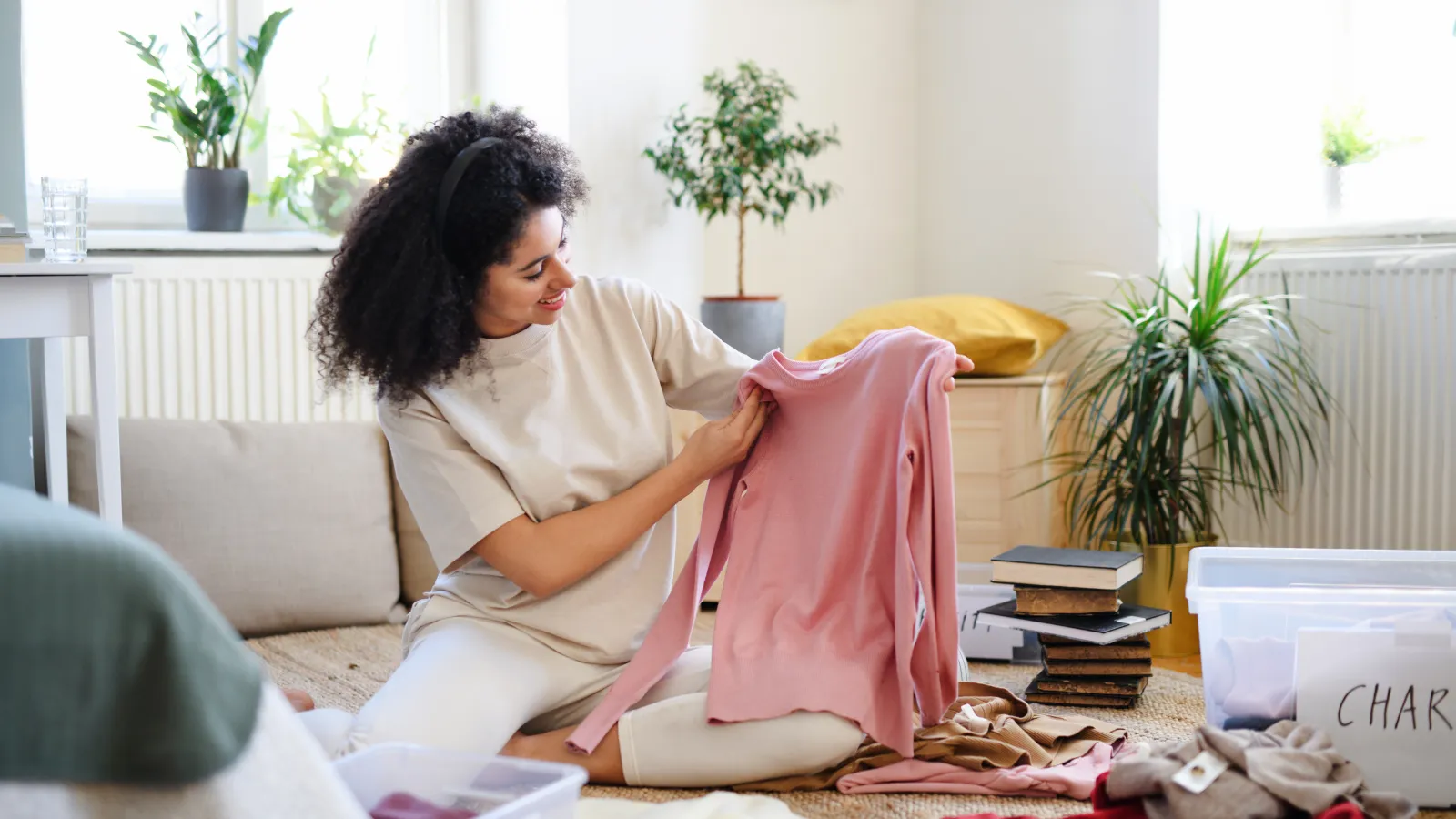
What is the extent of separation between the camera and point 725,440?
1.79m

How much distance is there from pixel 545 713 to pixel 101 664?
0.98 m

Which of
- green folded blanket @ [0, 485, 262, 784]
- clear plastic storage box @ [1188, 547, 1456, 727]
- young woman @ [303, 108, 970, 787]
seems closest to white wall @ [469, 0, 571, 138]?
young woman @ [303, 108, 970, 787]

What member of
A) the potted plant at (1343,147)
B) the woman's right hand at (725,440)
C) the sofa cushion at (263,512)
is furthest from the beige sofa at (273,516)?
the potted plant at (1343,147)

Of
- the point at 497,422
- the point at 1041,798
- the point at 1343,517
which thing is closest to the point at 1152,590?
the point at 1343,517

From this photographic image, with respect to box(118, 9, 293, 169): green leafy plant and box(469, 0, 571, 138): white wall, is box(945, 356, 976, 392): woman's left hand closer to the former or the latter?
box(469, 0, 571, 138): white wall

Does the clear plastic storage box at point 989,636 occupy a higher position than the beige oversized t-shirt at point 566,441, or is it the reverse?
the beige oversized t-shirt at point 566,441

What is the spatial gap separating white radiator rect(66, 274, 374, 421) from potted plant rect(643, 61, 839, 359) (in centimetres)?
89

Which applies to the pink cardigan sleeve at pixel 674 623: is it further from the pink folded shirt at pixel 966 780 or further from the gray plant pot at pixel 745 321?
the gray plant pot at pixel 745 321

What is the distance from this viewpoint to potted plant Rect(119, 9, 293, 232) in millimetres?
3088

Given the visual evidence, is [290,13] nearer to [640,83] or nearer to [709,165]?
[640,83]

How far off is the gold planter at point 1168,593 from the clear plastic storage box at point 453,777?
5.35 feet

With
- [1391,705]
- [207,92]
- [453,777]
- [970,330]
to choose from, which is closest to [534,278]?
[453,777]

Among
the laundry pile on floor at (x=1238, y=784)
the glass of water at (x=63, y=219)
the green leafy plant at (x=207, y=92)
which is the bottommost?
the laundry pile on floor at (x=1238, y=784)

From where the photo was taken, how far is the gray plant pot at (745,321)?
124 inches
